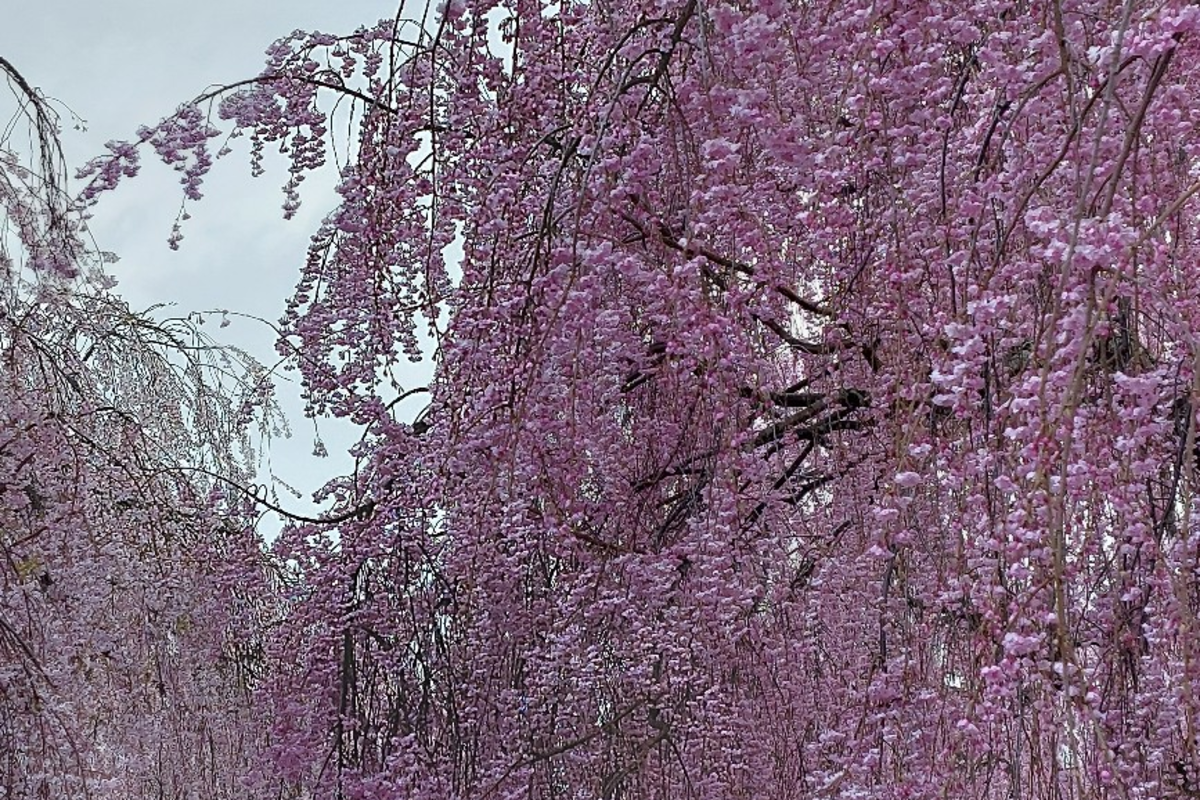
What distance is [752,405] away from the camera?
10.7ft

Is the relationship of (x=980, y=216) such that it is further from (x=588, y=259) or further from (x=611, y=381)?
(x=611, y=381)

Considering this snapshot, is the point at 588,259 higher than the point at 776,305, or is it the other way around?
the point at 776,305

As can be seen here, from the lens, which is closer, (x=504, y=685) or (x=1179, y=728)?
(x=1179, y=728)

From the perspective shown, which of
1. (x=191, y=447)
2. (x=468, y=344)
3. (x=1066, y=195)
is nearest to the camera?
(x=1066, y=195)

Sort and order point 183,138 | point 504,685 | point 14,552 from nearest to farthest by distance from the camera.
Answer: point 183,138
point 504,685
point 14,552

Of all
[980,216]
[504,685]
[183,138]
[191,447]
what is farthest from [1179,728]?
[191,447]

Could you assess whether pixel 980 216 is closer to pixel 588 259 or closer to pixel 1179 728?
pixel 588 259

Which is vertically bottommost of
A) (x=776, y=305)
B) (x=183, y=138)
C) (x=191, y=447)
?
(x=776, y=305)

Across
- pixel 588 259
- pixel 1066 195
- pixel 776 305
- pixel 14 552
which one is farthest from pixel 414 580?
pixel 1066 195

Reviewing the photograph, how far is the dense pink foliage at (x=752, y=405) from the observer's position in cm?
162

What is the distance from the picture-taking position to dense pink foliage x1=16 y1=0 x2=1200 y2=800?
1624 millimetres

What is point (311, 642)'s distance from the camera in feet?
12.6

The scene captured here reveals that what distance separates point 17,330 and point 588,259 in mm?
2330

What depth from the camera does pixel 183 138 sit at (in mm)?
3021
